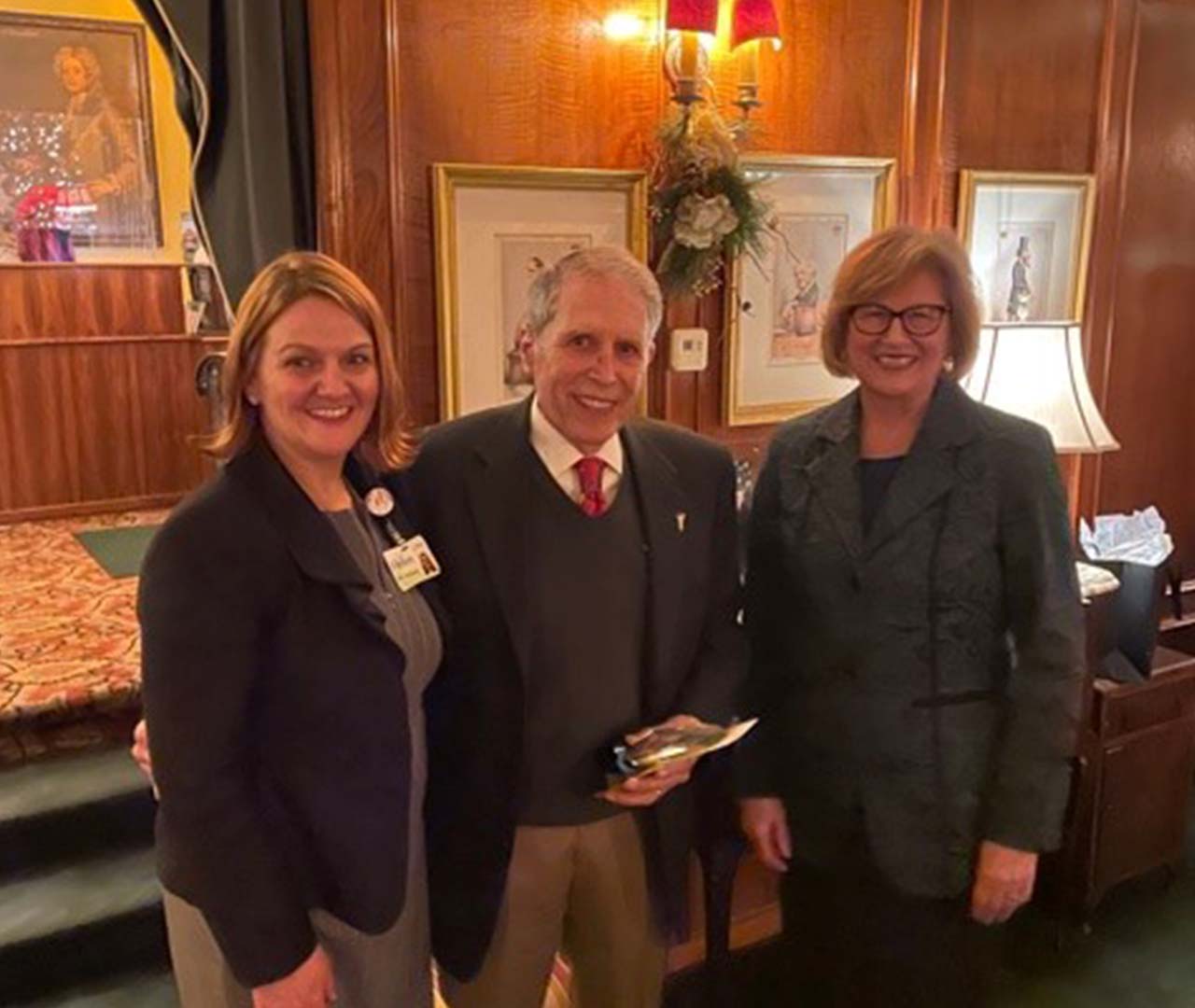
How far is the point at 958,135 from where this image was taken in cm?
300

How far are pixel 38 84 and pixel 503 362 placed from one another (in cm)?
413

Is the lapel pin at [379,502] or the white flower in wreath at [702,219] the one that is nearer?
the lapel pin at [379,502]

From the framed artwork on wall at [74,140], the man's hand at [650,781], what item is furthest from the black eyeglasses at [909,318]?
the framed artwork on wall at [74,140]

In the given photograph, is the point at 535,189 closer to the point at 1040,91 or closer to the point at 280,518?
the point at 280,518

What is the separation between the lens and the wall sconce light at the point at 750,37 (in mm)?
2520

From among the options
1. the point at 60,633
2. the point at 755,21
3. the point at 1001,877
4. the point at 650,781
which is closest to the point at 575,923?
the point at 650,781

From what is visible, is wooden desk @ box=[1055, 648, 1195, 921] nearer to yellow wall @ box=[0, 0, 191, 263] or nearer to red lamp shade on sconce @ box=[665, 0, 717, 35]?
red lamp shade on sconce @ box=[665, 0, 717, 35]

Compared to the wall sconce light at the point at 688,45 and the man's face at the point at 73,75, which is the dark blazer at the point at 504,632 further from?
the man's face at the point at 73,75

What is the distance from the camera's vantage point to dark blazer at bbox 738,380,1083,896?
153 centimetres

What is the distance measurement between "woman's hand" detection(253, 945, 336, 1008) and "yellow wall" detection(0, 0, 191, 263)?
4888 millimetres

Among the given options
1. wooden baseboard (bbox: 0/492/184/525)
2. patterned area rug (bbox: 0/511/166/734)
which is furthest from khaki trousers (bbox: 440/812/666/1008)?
wooden baseboard (bbox: 0/492/184/525)

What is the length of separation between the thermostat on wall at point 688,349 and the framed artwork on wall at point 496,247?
1.11 feet

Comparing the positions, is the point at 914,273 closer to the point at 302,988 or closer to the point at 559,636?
the point at 559,636

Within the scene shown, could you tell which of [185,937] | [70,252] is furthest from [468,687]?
[70,252]
